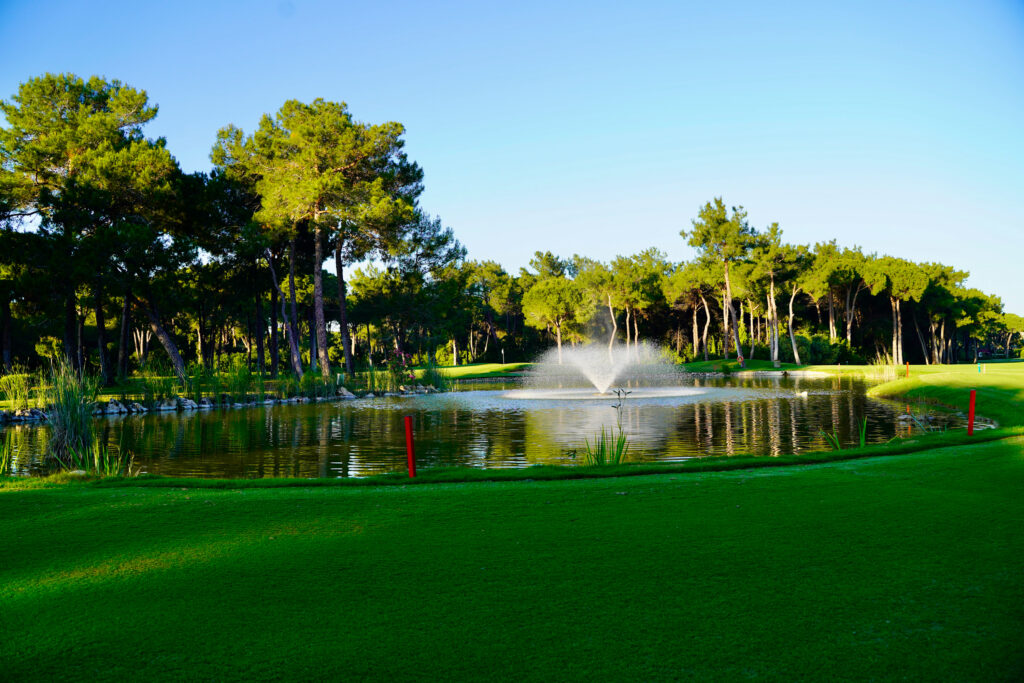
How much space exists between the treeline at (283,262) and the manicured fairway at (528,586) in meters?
26.1

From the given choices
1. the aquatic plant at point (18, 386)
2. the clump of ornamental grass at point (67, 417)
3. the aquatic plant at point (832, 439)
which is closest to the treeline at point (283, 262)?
the aquatic plant at point (18, 386)

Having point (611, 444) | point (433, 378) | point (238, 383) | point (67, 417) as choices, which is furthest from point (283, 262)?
point (611, 444)

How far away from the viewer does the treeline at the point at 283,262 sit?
3262cm

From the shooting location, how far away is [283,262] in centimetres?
4625

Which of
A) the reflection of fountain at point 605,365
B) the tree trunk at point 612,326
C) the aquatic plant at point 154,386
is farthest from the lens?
the tree trunk at point 612,326

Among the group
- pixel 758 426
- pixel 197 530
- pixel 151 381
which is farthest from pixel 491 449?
pixel 151 381

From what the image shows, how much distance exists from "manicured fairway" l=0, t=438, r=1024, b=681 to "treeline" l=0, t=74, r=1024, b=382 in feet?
85.8

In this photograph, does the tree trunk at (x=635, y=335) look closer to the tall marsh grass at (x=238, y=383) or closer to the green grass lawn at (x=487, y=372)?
the green grass lawn at (x=487, y=372)

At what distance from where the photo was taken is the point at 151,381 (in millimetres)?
27438

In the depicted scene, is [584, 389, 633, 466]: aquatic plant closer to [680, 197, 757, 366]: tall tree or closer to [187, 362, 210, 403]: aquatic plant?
[187, 362, 210, 403]: aquatic plant

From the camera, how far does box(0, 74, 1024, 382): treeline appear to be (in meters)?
32.6

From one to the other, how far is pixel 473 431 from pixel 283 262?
102ft

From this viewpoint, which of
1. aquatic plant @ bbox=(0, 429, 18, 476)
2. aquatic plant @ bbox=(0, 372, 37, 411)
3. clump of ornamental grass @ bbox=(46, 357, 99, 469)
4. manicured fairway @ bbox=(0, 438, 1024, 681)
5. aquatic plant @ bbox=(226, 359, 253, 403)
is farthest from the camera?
aquatic plant @ bbox=(226, 359, 253, 403)

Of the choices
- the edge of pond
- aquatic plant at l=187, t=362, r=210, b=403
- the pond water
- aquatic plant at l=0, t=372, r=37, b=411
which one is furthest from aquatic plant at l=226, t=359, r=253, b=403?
the edge of pond
